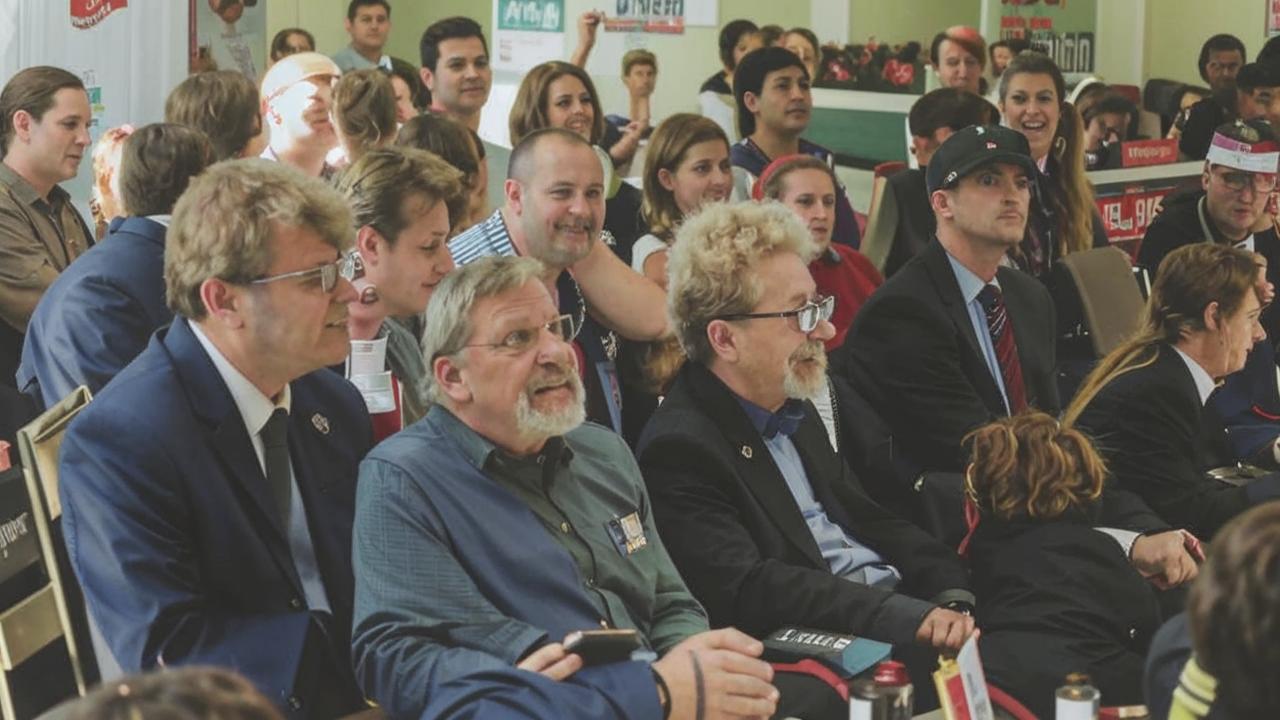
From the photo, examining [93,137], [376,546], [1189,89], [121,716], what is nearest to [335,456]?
[376,546]

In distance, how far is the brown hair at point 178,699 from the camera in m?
1.13

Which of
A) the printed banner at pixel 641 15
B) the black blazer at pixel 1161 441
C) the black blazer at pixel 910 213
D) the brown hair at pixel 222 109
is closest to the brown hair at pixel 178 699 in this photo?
the black blazer at pixel 1161 441

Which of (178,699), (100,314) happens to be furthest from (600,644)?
(100,314)

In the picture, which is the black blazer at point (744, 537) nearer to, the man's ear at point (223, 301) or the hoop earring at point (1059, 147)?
the man's ear at point (223, 301)

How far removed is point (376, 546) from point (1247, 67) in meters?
6.71

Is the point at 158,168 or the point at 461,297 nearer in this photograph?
the point at 461,297

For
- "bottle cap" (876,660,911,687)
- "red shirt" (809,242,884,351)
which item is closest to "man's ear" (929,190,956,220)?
"red shirt" (809,242,884,351)

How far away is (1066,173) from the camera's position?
6.16 meters

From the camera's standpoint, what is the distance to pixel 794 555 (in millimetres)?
3312

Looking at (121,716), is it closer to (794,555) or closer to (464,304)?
(464,304)

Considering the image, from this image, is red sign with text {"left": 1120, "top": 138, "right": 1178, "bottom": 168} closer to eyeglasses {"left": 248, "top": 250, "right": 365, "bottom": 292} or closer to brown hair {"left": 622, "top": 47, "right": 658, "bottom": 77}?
brown hair {"left": 622, "top": 47, "right": 658, "bottom": 77}

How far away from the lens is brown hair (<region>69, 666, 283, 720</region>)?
113 cm

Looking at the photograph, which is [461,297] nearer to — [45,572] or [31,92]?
[45,572]

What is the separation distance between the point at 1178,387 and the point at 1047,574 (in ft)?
3.53
